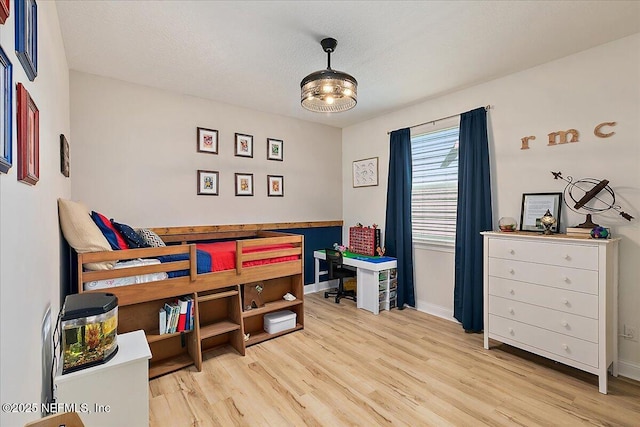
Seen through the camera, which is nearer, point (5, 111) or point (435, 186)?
point (5, 111)

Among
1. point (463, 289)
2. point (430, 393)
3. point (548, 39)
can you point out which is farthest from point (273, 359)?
point (548, 39)

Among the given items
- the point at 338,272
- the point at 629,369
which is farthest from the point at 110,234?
the point at 629,369

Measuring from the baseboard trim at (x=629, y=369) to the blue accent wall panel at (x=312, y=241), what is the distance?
10.6 feet

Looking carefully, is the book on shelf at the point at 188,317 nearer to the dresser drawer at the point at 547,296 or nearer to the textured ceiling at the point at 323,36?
the textured ceiling at the point at 323,36

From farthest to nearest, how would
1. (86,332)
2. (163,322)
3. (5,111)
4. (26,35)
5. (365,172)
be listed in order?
(365,172) → (163,322) → (86,332) → (26,35) → (5,111)

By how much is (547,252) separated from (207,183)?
333 centimetres

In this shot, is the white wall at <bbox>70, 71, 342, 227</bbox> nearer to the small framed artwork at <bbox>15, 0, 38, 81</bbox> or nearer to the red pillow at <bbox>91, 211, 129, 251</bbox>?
the red pillow at <bbox>91, 211, 129, 251</bbox>

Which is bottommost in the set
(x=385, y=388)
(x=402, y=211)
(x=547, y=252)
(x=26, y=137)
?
(x=385, y=388)

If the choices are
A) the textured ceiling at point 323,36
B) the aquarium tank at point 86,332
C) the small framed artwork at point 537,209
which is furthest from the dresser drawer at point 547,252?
the aquarium tank at point 86,332

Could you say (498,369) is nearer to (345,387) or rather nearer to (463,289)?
(463,289)

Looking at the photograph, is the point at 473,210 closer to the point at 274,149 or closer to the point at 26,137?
the point at 274,149

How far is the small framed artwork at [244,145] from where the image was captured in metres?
3.77

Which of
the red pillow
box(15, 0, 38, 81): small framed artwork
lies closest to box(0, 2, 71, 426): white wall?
box(15, 0, 38, 81): small framed artwork

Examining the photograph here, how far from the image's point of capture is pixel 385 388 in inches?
85.8
